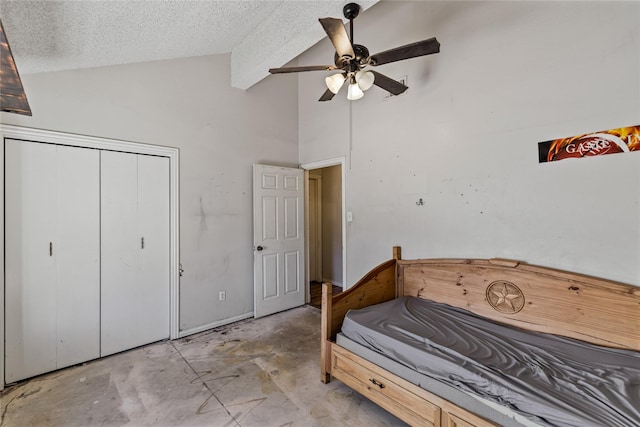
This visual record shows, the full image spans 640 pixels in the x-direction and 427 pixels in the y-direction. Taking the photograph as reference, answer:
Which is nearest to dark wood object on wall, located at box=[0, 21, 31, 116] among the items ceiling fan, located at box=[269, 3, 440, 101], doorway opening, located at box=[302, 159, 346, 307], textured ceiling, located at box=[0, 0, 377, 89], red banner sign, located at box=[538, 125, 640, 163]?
textured ceiling, located at box=[0, 0, 377, 89]

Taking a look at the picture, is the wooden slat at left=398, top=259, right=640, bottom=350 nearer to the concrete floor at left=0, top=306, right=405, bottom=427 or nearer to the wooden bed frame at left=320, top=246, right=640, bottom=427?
the wooden bed frame at left=320, top=246, right=640, bottom=427

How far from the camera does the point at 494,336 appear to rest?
1.98 metres

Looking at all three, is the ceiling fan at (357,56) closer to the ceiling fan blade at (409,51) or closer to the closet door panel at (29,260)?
the ceiling fan blade at (409,51)

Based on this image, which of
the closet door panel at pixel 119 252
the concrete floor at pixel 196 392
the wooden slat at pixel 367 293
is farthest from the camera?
the closet door panel at pixel 119 252

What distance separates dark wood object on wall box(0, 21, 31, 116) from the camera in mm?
1082

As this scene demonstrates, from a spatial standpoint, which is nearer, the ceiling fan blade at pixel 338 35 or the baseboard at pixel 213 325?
the ceiling fan blade at pixel 338 35

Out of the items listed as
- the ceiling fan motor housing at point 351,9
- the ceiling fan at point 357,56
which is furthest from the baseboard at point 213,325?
the ceiling fan motor housing at point 351,9

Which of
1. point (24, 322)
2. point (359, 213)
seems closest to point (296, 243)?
point (359, 213)

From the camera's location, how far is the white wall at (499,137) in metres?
1.88

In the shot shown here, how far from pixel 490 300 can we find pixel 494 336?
0.39 m

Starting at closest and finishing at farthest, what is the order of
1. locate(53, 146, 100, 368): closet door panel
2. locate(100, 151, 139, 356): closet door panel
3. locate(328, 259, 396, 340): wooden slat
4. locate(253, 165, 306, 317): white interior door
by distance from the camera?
1. locate(328, 259, 396, 340): wooden slat
2. locate(53, 146, 100, 368): closet door panel
3. locate(100, 151, 139, 356): closet door panel
4. locate(253, 165, 306, 317): white interior door

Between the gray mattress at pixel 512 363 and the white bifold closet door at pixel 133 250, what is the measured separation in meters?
2.06

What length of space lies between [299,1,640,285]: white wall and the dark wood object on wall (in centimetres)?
275

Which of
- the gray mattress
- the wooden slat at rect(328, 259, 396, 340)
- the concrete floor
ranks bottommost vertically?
the concrete floor
